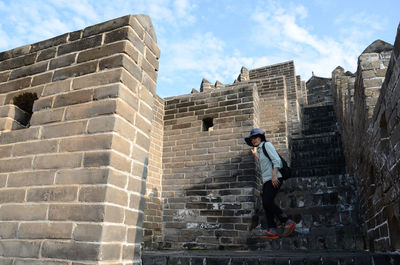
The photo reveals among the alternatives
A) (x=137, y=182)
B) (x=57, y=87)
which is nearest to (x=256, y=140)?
(x=137, y=182)

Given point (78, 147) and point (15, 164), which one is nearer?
point (78, 147)

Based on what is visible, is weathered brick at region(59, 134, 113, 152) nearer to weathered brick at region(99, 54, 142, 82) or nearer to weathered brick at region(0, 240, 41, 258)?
weathered brick at region(99, 54, 142, 82)

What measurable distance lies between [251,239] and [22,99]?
183 inches

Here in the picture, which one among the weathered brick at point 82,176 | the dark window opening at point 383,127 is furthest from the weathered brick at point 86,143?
the dark window opening at point 383,127

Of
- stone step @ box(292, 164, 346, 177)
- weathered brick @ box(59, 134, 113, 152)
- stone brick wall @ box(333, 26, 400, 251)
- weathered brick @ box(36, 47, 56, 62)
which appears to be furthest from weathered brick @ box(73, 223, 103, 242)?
stone step @ box(292, 164, 346, 177)

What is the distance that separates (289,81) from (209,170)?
7.65 metres

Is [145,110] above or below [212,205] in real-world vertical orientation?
above

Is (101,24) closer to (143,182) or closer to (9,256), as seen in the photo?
(143,182)

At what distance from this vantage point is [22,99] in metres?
3.00

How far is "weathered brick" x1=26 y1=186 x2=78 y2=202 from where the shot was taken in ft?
7.55

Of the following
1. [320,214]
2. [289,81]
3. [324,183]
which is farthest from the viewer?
[289,81]

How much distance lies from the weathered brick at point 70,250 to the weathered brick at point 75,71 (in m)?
1.39

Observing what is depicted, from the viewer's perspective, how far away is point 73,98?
2637 mm

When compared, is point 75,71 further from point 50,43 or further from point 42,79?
point 50,43
